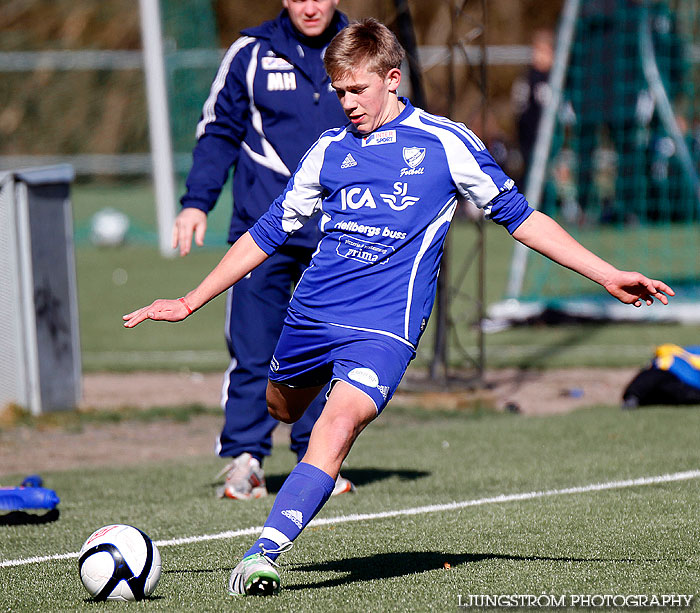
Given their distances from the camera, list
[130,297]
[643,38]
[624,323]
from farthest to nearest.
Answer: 1. [643,38]
2. [130,297]
3. [624,323]

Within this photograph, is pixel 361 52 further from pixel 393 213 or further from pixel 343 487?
pixel 343 487

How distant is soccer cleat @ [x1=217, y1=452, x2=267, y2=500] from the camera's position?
233 inches

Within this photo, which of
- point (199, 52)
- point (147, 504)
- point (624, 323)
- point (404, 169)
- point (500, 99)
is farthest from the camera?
point (500, 99)

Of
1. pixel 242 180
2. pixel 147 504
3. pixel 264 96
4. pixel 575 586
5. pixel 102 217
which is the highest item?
pixel 264 96

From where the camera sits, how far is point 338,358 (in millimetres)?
4117

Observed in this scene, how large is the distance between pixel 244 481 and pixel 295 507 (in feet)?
7.06

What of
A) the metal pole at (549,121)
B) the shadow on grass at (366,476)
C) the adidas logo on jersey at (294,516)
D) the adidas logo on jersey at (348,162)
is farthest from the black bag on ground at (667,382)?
the metal pole at (549,121)

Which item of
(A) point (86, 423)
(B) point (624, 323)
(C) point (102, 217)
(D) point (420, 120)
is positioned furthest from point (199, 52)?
(D) point (420, 120)

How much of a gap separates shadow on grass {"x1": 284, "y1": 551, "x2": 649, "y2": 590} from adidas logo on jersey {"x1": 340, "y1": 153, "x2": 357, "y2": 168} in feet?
4.91

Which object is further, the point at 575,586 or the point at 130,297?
the point at 130,297

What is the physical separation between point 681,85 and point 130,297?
9.04 metres

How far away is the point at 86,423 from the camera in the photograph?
27.5 ft

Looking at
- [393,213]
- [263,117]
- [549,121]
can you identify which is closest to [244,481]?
[263,117]

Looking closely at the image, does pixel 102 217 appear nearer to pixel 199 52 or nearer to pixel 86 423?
pixel 199 52
